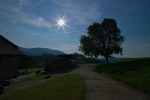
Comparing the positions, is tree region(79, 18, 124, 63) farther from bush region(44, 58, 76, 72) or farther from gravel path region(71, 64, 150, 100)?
gravel path region(71, 64, 150, 100)

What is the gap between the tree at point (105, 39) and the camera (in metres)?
45.6

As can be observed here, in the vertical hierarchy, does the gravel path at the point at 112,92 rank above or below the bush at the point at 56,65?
below

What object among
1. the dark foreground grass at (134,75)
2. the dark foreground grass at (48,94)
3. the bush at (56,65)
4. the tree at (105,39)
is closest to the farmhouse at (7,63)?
the bush at (56,65)

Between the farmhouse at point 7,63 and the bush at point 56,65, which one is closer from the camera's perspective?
the farmhouse at point 7,63

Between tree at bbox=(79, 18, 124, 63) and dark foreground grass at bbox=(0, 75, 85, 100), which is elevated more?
tree at bbox=(79, 18, 124, 63)

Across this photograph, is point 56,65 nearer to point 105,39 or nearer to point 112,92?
point 105,39

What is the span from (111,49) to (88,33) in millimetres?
9151

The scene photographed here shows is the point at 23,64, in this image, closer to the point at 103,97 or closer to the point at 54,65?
the point at 54,65

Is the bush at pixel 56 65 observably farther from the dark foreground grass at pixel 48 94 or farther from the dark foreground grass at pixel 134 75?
the dark foreground grass at pixel 48 94

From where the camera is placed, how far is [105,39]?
4600 centimetres

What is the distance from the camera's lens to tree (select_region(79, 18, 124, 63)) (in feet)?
150

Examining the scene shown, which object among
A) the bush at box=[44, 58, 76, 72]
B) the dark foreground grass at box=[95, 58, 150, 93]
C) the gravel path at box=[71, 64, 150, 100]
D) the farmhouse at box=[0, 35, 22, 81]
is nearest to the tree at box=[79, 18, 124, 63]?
the bush at box=[44, 58, 76, 72]

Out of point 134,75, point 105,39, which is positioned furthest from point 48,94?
point 105,39

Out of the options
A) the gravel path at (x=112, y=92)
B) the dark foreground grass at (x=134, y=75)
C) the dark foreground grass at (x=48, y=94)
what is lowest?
the gravel path at (x=112, y=92)
